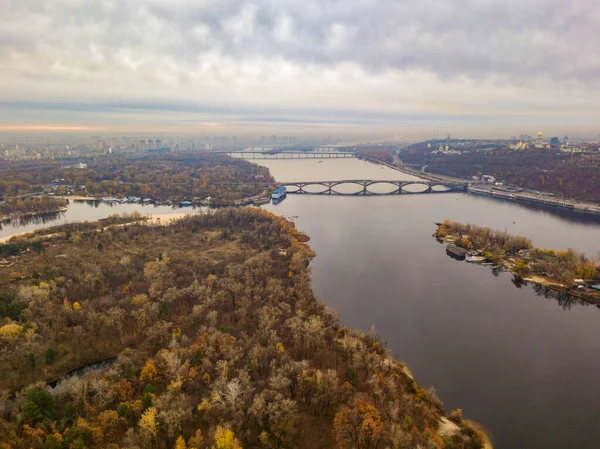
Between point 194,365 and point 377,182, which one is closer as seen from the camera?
point 194,365

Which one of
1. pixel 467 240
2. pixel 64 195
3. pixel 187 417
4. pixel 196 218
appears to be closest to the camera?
pixel 187 417

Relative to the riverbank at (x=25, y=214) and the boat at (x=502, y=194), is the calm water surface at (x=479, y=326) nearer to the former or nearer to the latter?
the boat at (x=502, y=194)

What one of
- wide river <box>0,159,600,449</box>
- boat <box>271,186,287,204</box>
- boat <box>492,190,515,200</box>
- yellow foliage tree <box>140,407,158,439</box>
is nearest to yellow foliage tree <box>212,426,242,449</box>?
yellow foliage tree <box>140,407,158,439</box>

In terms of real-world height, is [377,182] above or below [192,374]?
above

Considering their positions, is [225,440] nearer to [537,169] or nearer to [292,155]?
[537,169]

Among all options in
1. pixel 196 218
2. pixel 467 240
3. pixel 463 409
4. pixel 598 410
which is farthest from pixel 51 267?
pixel 467 240

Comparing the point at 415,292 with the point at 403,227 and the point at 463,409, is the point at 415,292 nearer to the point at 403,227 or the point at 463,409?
the point at 463,409

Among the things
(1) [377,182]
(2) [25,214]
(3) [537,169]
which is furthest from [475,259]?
(2) [25,214]
